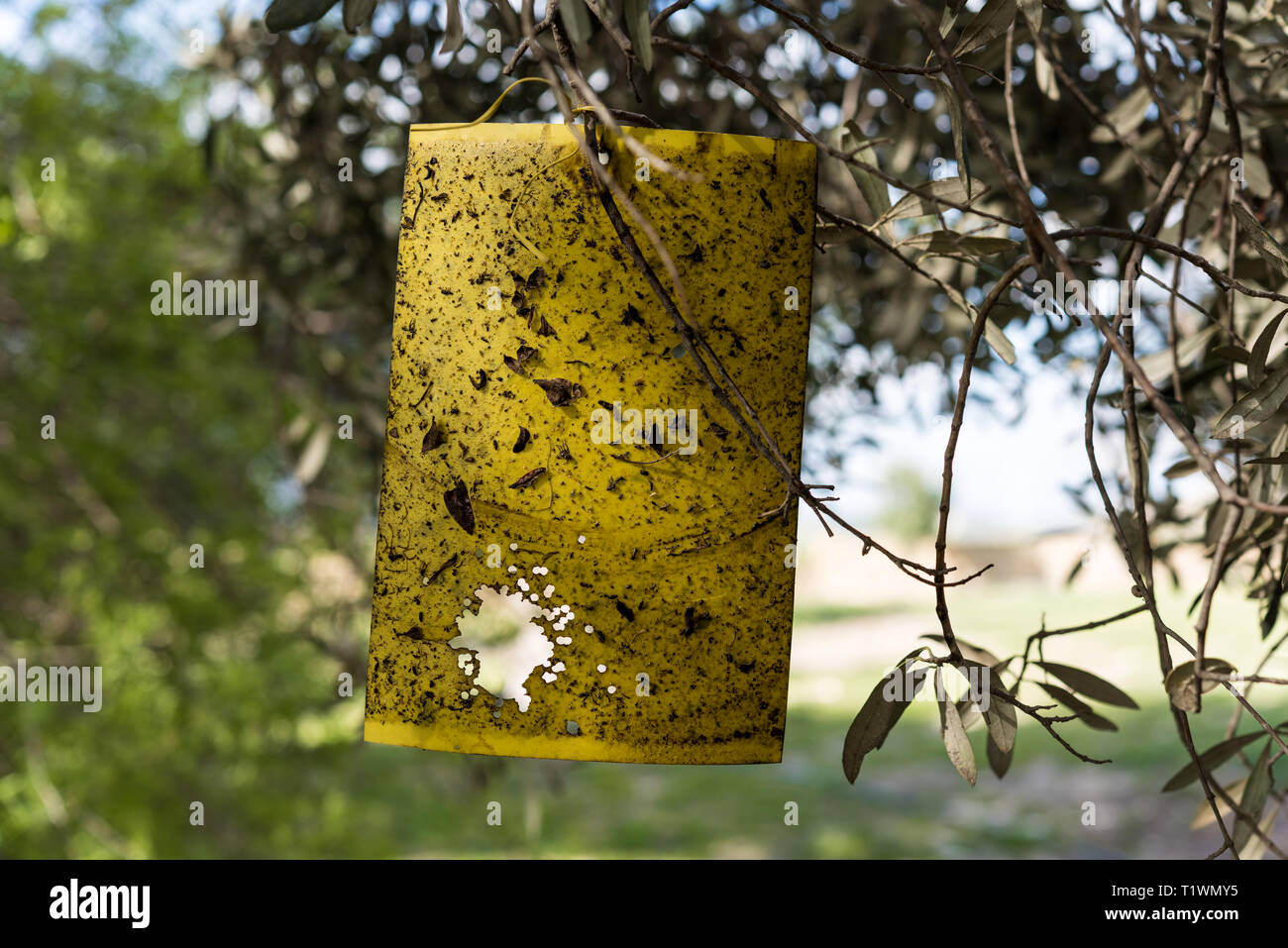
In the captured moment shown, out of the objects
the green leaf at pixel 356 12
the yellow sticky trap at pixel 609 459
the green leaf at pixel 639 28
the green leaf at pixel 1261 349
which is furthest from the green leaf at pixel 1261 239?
the green leaf at pixel 356 12

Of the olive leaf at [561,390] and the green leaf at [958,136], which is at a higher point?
the green leaf at [958,136]

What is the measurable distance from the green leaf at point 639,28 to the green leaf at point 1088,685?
1.46 ft

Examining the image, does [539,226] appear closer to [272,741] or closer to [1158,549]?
[1158,549]

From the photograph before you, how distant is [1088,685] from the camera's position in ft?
2.35

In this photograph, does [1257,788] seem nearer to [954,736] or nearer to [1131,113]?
[954,736]

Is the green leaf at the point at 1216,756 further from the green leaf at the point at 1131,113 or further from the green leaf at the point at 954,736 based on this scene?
the green leaf at the point at 1131,113

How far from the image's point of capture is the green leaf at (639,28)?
1.55 feet

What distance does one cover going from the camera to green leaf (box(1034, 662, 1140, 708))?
0.71 m

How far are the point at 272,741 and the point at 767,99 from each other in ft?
7.69

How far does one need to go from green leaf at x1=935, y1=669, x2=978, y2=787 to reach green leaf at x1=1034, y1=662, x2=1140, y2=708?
0.12 metres

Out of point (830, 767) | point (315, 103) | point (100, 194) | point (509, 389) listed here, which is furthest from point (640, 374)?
point (830, 767)

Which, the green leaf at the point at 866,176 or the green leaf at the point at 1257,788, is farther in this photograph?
the green leaf at the point at 1257,788

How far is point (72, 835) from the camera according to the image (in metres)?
2.21

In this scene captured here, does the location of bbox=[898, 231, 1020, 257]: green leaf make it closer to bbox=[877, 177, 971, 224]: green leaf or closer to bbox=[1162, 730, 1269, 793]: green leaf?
bbox=[877, 177, 971, 224]: green leaf
